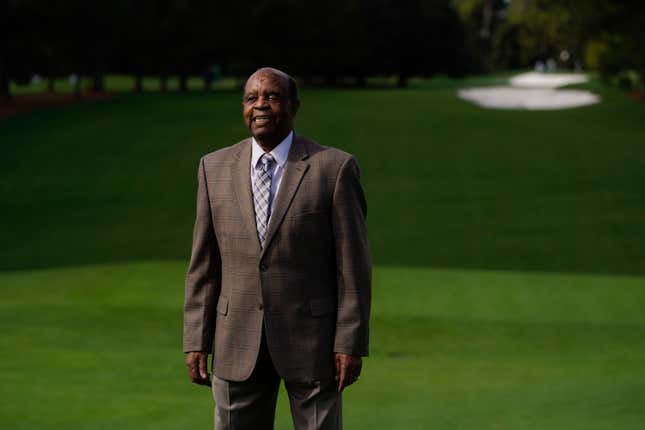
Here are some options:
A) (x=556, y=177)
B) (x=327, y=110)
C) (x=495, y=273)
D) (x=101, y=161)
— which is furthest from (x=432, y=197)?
(x=327, y=110)

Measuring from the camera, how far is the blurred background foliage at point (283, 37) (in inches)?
1720

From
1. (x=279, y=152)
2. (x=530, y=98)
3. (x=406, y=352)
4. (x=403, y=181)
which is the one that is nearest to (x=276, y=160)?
(x=279, y=152)

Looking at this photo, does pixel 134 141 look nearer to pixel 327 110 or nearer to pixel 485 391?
pixel 327 110

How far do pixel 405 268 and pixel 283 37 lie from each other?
174 feet

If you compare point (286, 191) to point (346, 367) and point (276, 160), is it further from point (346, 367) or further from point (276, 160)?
point (346, 367)

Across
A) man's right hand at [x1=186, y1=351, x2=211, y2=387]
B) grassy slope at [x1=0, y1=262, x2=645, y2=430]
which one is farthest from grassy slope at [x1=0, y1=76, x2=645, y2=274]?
man's right hand at [x1=186, y1=351, x2=211, y2=387]

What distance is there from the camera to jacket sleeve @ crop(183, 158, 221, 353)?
4031 mm

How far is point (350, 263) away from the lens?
12.7 feet

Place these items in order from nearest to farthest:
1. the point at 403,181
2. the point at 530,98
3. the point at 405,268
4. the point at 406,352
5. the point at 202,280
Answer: the point at 202,280, the point at 406,352, the point at 405,268, the point at 403,181, the point at 530,98

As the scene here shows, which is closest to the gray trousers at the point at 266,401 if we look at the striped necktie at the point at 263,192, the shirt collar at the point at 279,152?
the striped necktie at the point at 263,192

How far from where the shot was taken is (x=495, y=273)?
15.4 metres

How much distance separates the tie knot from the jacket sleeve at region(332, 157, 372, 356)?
0.26 metres

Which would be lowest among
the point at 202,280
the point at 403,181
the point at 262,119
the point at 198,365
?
the point at 403,181

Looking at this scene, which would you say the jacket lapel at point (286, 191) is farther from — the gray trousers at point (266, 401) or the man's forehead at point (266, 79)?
the gray trousers at point (266, 401)
